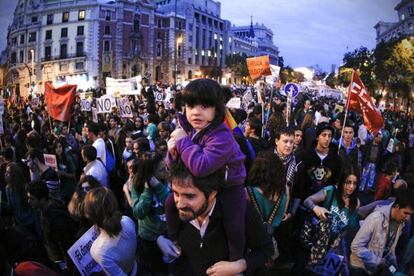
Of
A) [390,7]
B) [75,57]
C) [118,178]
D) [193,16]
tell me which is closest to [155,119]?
[118,178]

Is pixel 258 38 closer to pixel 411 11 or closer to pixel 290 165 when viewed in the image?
pixel 411 11

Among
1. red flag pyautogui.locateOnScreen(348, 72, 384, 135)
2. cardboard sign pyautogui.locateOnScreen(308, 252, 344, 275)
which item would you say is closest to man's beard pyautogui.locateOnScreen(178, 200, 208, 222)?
cardboard sign pyautogui.locateOnScreen(308, 252, 344, 275)

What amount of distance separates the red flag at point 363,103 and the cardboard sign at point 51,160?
5.77 m

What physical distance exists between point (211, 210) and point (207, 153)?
381 mm

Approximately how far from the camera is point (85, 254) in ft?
12.6

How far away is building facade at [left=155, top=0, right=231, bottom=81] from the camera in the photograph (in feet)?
299

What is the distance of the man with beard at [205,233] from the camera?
2170 mm

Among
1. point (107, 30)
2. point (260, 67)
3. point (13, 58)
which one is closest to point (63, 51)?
point (107, 30)

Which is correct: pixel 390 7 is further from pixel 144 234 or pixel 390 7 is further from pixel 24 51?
pixel 144 234

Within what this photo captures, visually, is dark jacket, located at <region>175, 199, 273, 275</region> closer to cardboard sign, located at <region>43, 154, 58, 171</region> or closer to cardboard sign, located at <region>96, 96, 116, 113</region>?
cardboard sign, located at <region>43, 154, 58, 171</region>

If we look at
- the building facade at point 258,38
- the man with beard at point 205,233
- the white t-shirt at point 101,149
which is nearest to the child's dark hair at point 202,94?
the man with beard at point 205,233

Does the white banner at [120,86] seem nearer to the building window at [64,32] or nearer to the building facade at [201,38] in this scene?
the building window at [64,32]

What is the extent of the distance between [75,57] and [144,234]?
74.1m

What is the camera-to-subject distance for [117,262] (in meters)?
3.70
